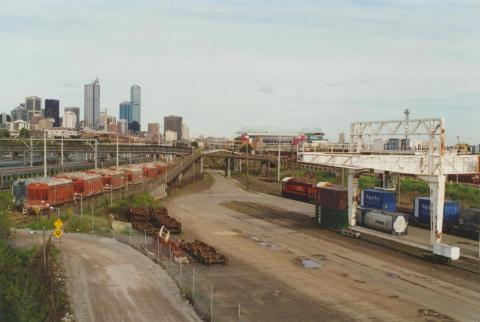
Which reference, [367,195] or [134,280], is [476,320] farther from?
[367,195]

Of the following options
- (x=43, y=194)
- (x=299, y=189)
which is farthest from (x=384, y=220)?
(x=299, y=189)

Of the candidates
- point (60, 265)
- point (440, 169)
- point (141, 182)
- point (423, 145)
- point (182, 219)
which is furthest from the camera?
point (141, 182)

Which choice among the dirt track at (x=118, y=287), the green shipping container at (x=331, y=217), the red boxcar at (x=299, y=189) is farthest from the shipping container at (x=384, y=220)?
the red boxcar at (x=299, y=189)

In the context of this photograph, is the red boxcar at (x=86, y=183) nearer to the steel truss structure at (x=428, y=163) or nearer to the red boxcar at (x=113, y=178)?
the red boxcar at (x=113, y=178)

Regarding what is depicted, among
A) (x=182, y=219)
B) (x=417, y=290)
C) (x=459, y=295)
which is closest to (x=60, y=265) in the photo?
(x=417, y=290)

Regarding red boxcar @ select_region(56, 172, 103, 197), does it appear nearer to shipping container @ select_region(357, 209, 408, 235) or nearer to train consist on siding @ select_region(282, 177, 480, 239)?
train consist on siding @ select_region(282, 177, 480, 239)
